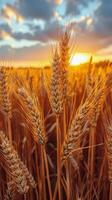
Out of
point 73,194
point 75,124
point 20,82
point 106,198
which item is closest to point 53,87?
point 75,124

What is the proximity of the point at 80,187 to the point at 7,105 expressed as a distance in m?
0.65

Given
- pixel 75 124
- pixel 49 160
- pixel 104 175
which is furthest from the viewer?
pixel 49 160

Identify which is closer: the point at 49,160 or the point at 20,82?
the point at 20,82

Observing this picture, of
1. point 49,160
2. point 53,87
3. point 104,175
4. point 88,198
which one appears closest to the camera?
point 53,87

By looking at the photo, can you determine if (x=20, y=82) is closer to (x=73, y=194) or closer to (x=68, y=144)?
(x=68, y=144)

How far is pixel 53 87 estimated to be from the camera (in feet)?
5.27

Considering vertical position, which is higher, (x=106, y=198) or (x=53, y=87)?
(x=53, y=87)

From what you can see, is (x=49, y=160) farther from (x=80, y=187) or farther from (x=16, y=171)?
(x=16, y=171)

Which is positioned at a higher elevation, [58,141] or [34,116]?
[34,116]

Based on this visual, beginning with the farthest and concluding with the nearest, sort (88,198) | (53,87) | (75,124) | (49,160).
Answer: (49,160)
(88,198)
(53,87)
(75,124)

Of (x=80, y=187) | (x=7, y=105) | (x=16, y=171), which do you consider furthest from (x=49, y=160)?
(x=16, y=171)

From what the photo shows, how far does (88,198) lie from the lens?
75.6 inches

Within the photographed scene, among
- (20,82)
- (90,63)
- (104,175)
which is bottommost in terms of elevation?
(104,175)

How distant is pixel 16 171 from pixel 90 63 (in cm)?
123
